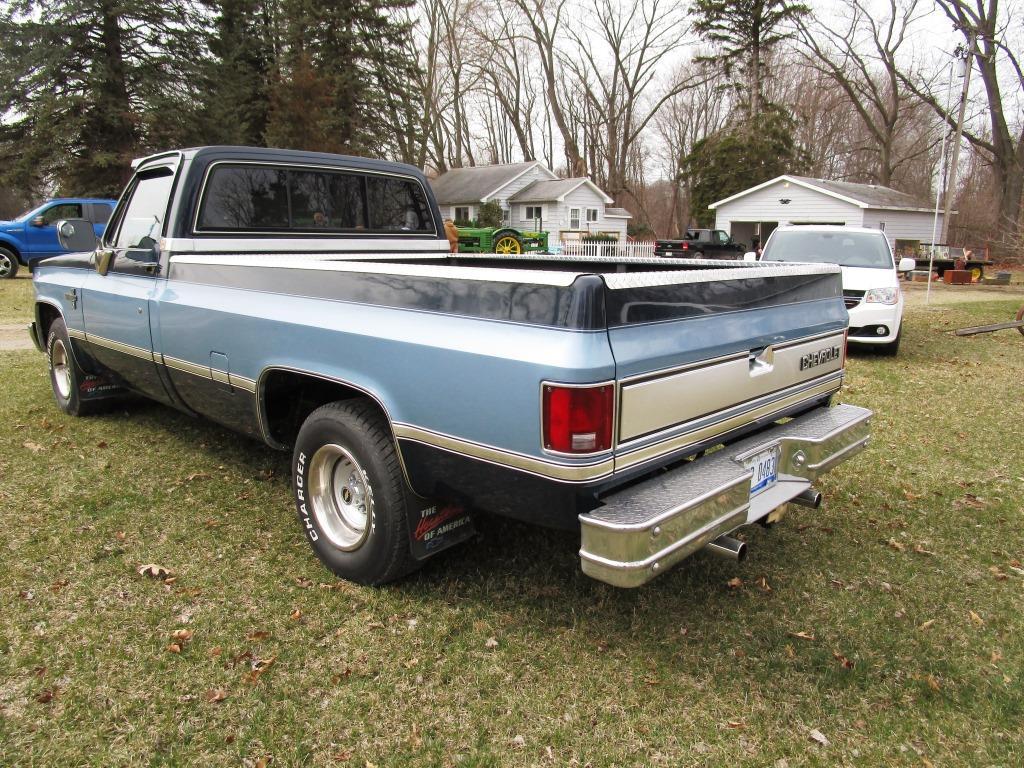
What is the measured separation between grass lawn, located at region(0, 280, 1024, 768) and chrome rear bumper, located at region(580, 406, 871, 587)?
2.00 ft

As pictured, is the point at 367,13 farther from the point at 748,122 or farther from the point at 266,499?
the point at 266,499

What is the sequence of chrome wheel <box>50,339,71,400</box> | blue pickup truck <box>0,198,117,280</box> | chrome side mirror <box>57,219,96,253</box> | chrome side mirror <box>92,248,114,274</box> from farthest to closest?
blue pickup truck <box>0,198,117,280</box>, chrome wheel <box>50,339,71,400</box>, chrome side mirror <box>57,219,96,253</box>, chrome side mirror <box>92,248,114,274</box>

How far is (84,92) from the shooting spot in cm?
2409

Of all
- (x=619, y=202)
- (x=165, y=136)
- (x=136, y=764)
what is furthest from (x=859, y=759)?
(x=619, y=202)

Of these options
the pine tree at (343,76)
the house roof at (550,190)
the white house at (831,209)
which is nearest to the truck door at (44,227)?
the pine tree at (343,76)

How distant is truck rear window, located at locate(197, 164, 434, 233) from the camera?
4.33m

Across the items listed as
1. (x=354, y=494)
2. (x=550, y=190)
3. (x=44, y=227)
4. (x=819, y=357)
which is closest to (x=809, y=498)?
(x=819, y=357)

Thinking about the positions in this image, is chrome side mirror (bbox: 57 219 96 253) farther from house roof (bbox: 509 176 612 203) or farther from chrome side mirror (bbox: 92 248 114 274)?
house roof (bbox: 509 176 612 203)

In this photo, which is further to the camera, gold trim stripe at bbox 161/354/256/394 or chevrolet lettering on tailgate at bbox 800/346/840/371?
gold trim stripe at bbox 161/354/256/394

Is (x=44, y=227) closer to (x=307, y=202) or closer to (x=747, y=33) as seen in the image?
(x=307, y=202)

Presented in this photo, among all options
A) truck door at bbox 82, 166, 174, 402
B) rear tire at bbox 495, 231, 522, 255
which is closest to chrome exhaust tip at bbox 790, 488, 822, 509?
truck door at bbox 82, 166, 174, 402

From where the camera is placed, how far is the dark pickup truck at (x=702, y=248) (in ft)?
85.6

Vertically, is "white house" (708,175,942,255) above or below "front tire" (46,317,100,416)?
above

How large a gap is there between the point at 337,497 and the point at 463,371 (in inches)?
49.2
